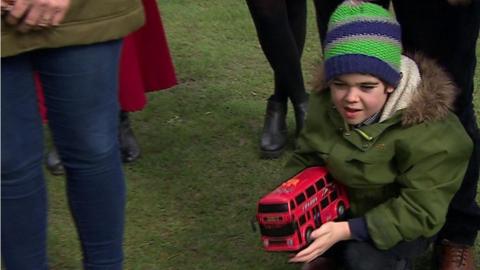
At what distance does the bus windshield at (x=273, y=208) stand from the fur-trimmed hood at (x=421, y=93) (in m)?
0.35

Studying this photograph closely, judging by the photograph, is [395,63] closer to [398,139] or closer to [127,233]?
[398,139]

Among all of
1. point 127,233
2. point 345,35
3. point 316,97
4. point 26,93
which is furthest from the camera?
point 127,233

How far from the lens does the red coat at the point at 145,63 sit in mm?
3512

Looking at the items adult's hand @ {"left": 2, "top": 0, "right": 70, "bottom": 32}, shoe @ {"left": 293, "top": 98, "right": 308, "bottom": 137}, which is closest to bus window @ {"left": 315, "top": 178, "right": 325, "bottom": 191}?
adult's hand @ {"left": 2, "top": 0, "right": 70, "bottom": 32}

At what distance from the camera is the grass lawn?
2.94 metres

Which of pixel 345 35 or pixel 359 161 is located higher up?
pixel 345 35

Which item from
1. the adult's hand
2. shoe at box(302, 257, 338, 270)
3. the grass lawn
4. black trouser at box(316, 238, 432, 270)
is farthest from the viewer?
the grass lawn

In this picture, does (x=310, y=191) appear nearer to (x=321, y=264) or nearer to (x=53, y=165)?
(x=321, y=264)

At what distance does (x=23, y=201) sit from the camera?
2.20 metres

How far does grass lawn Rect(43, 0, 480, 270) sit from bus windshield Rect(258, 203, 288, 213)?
0.54 m

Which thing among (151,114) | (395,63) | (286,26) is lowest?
(151,114)

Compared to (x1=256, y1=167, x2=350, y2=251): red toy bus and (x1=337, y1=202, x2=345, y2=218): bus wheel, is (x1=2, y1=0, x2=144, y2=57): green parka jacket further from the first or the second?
(x1=337, y1=202, x2=345, y2=218): bus wheel

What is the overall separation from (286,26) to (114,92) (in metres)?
1.23

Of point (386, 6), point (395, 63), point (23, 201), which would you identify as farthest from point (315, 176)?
point (23, 201)
